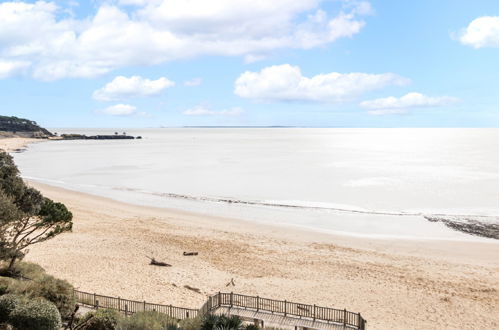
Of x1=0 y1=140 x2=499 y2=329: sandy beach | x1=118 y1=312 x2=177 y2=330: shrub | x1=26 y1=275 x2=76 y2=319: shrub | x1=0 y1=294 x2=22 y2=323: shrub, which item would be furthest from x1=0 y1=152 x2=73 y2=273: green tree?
x1=118 y1=312 x2=177 y2=330: shrub

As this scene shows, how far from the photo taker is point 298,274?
26.6 m

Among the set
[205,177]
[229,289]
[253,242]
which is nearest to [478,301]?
[229,289]

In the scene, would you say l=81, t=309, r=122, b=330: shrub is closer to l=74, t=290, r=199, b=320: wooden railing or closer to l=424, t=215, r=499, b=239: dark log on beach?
l=74, t=290, r=199, b=320: wooden railing

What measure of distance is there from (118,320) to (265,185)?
2095 inches

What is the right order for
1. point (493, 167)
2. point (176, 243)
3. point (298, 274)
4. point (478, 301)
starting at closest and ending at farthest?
point (478, 301) < point (298, 274) < point (176, 243) < point (493, 167)

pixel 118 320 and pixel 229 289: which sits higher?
pixel 118 320

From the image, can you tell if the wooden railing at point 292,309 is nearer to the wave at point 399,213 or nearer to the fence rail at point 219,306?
the fence rail at point 219,306

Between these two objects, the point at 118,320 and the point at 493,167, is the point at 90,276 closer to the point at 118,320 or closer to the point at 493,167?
the point at 118,320

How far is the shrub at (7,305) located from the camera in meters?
14.3

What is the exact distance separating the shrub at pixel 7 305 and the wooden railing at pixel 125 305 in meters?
4.35

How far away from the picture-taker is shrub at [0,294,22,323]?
14.3 metres

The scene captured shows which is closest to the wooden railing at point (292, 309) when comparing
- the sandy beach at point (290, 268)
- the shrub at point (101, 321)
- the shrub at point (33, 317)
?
the sandy beach at point (290, 268)

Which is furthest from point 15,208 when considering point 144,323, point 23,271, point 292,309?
point 292,309

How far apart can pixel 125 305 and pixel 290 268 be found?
1277cm
